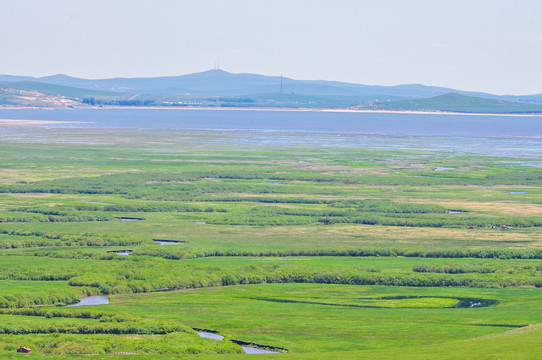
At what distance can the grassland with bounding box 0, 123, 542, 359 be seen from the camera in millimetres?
59125

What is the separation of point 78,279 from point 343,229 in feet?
117

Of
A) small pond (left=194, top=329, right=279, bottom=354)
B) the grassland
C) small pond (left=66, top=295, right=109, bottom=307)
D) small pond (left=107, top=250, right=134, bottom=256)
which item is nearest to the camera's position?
small pond (left=194, top=329, right=279, bottom=354)

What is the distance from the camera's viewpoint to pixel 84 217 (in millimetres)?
106375

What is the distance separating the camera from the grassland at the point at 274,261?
194 feet

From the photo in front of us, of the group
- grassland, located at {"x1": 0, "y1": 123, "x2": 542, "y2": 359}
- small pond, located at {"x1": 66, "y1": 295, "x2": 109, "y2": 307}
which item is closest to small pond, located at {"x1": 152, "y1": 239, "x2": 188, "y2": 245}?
Result: grassland, located at {"x1": 0, "y1": 123, "x2": 542, "y2": 359}

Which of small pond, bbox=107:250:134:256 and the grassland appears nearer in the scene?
the grassland

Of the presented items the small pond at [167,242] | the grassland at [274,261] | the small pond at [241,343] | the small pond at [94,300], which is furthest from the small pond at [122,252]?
the small pond at [241,343]

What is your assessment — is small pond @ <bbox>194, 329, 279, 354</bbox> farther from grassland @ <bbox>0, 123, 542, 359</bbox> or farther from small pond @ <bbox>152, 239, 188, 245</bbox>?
small pond @ <bbox>152, 239, 188, 245</bbox>

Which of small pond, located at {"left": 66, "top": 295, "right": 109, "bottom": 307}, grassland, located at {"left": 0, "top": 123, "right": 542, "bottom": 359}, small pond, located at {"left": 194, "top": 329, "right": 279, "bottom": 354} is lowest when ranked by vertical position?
small pond, located at {"left": 66, "top": 295, "right": 109, "bottom": 307}

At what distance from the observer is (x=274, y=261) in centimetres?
8444

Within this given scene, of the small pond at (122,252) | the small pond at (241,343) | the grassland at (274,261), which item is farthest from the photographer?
the small pond at (122,252)

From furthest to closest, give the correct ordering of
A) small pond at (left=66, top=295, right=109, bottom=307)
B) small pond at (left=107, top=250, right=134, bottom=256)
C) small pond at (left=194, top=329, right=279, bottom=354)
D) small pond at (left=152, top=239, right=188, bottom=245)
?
small pond at (left=152, top=239, right=188, bottom=245)
small pond at (left=107, top=250, right=134, bottom=256)
small pond at (left=66, top=295, right=109, bottom=307)
small pond at (left=194, top=329, right=279, bottom=354)

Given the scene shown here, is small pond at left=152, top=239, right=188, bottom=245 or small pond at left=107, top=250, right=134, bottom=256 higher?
small pond at left=107, top=250, right=134, bottom=256

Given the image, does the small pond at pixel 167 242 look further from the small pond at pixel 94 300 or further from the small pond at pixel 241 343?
the small pond at pixel 241 343
